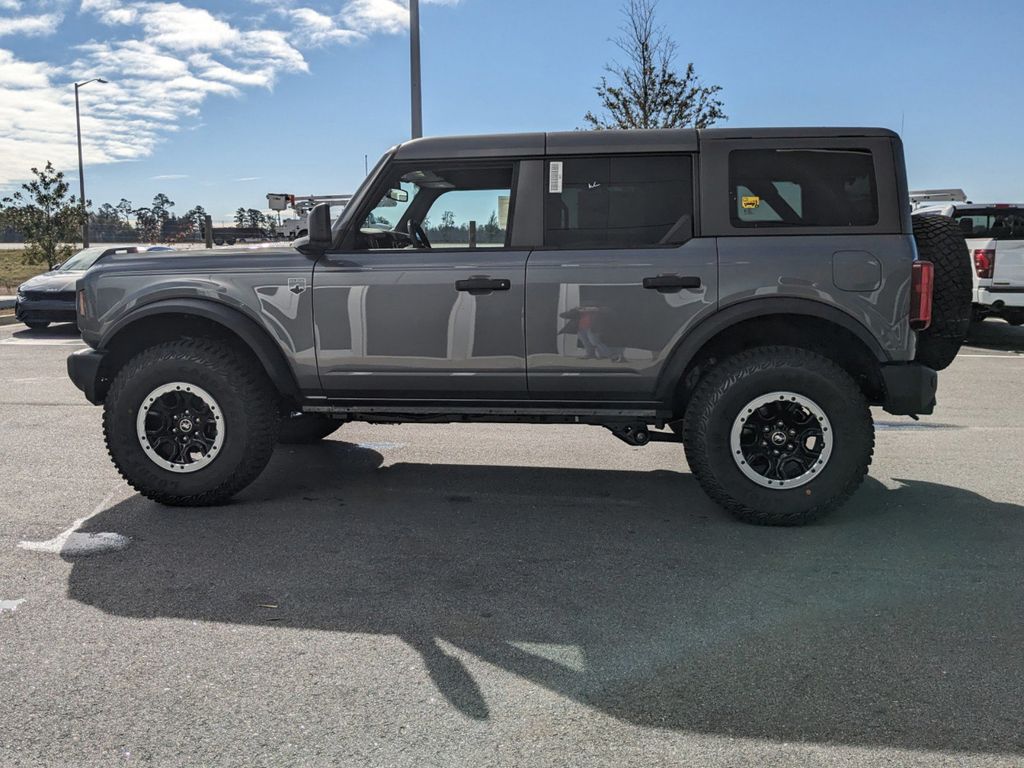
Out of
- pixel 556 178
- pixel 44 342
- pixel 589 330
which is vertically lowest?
pixel 44 342

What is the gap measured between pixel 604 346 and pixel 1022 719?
2.54m

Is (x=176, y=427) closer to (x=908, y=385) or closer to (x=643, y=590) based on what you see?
(x=643, y=590)

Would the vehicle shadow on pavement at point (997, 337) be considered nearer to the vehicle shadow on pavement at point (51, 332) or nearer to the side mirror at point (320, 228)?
the side mirror at point (320, 228)

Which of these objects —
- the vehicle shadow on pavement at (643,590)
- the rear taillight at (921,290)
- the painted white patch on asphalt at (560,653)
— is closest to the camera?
the vehicle shadow on pavement at (643,590)

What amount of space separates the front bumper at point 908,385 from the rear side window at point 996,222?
377 inches

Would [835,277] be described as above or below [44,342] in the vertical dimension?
above

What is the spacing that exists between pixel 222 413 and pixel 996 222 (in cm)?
1197

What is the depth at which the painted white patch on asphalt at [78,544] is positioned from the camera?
4.39 meters

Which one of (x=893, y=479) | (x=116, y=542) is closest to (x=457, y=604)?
(x=116, y=542)

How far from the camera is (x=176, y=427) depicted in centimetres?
515

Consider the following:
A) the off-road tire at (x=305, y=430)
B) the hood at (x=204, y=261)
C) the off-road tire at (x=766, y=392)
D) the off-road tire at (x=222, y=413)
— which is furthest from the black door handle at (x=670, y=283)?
the off-road tire at (x=305, y=430)

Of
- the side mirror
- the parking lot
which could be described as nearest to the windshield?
the parking lot

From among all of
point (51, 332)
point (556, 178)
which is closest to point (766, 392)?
point (556, 178)

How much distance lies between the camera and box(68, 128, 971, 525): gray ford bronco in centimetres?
466
